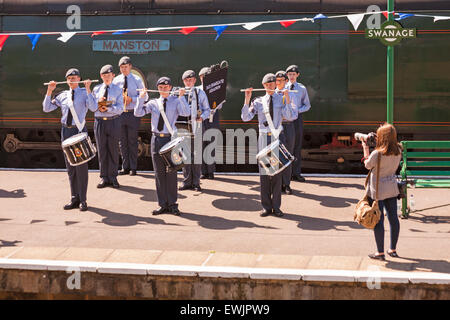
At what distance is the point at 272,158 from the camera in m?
9.28

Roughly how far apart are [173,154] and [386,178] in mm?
3060

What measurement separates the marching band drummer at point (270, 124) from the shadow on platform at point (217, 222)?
502 mm

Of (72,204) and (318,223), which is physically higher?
(72,204)

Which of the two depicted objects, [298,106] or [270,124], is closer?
[270,124]

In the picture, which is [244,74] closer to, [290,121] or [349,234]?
[290,121]

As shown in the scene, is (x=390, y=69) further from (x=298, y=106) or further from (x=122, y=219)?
(x=122, y=219)

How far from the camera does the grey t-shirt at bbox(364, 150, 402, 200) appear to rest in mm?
7379

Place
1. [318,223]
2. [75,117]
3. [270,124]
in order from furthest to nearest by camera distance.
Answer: [75,117]
[270,124]
[318,223]

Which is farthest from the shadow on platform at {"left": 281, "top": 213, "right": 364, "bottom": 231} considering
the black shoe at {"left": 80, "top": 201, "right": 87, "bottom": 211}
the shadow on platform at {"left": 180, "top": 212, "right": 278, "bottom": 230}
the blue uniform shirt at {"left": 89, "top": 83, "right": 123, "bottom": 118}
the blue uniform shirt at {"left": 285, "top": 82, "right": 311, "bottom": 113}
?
the blue uniform shirt at {"left": 89, "top": 83, "right": 123, "bottom": 118}

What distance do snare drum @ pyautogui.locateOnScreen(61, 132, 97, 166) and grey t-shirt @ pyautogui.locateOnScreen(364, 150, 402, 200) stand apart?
13.1ft

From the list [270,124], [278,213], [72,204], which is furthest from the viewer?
[72,204]

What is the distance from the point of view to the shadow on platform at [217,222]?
8963 millimetres

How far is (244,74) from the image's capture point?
43.2 feet

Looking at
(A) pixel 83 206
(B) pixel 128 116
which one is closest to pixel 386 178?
(A) pixel 83 206
